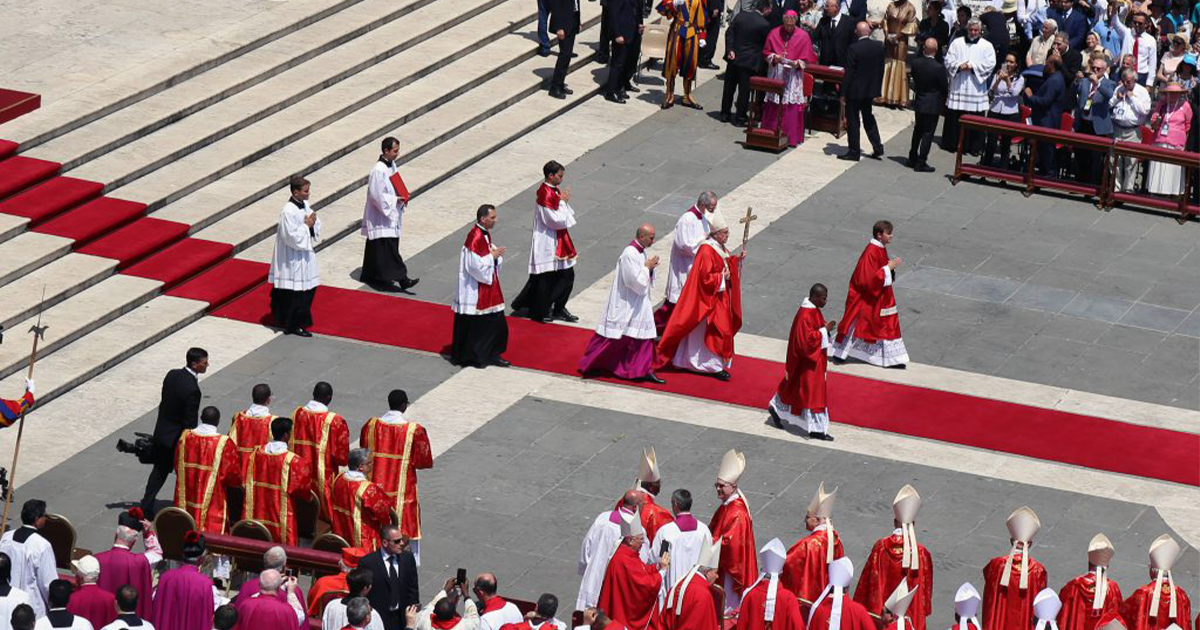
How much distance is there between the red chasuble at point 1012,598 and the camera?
56.7ft

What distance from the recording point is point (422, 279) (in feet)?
80.6

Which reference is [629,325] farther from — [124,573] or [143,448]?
[124,573]

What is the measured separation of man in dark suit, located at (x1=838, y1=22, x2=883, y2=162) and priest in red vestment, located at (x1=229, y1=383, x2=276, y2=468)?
11.6 metres

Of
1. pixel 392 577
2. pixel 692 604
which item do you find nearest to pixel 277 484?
pixel 392 577

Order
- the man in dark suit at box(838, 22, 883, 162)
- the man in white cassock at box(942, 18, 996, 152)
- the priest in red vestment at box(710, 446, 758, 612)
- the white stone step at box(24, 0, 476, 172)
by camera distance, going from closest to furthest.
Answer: the priest in red vestment at box(710, 446, 758, 612) < the white stone step at box(24, 0, 476, 172) < the man in dark suit at box(838, 22, 883, 162) < the man in white cassock at box(942, 18, 996, 152)

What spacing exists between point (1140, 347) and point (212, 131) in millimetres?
10400

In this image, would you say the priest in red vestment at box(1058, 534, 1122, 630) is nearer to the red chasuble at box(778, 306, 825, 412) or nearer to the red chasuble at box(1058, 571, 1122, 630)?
the red chasuble at box(1058, 571, 1122, 630)

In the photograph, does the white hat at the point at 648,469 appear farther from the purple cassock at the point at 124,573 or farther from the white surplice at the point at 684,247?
the white surplice at the point at 684,247

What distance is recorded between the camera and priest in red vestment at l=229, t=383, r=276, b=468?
1852cm

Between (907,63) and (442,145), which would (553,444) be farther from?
(907,63)

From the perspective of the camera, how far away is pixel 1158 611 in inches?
661

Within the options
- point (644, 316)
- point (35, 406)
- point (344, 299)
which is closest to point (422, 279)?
point (344, 299)

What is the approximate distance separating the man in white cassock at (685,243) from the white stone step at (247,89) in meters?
6.19

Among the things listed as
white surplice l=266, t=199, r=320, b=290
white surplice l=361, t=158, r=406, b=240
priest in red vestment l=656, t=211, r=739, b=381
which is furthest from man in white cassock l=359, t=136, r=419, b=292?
priest in red vestment l=656, t=211, r=739, b=381
